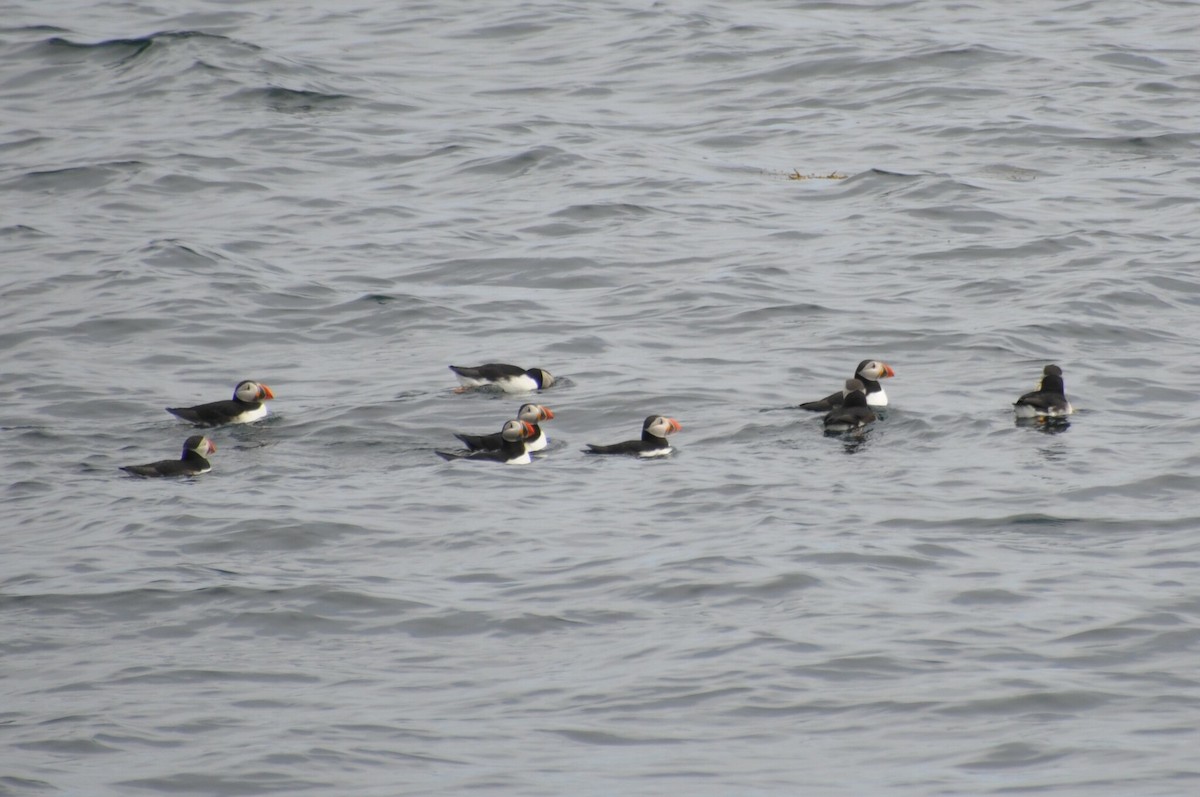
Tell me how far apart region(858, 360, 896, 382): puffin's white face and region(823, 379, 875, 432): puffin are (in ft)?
1.19

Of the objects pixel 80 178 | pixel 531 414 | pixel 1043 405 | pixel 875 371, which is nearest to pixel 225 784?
pixel 531 414

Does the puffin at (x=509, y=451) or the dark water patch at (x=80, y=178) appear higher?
the dark water patch at (x=80, y=178)

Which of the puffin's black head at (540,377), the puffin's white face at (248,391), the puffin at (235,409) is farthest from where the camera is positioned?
the puffin's black head at (540,377)

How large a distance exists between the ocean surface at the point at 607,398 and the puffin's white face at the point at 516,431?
0.28 m

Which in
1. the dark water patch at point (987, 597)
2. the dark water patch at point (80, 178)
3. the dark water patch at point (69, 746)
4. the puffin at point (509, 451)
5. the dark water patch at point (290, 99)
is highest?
the dark water patch at point (290, 99)

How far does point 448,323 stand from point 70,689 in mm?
9528

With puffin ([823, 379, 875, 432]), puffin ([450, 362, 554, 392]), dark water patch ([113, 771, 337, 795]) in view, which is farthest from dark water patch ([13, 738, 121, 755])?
puffin ([450, 362, 554, 392])

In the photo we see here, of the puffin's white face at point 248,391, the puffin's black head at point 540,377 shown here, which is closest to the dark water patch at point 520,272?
the puffin's black head at point 540,377

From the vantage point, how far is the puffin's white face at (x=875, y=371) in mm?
15094

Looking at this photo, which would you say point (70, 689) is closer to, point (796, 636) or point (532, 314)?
point (796, 636)

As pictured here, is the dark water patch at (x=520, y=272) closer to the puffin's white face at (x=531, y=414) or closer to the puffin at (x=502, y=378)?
the puffin at (x=502, y=378)

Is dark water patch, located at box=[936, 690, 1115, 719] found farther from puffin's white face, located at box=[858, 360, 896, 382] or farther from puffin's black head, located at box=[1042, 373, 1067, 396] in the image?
puffin's white face, located at box=[858, 360, 896, 382]

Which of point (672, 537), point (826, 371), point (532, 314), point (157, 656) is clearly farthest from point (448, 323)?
point (157, 656)

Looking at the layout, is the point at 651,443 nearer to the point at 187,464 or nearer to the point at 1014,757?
the point at 187,464
